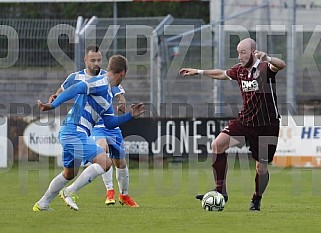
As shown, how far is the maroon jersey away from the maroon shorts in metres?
0.07

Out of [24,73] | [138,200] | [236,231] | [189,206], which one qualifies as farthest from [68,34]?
[236,231]

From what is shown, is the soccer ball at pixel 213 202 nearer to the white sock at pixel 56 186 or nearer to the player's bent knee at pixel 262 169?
the player's bent knee at pixel 262 169

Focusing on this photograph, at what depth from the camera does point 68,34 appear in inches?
863

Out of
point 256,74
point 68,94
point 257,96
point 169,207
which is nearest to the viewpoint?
point 68,94

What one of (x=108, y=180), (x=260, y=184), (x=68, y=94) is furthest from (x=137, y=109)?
(x=108, y=180)

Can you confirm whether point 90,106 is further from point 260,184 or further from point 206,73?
point 260,184

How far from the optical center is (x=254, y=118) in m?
11.5

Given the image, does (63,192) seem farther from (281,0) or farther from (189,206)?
(281,0)

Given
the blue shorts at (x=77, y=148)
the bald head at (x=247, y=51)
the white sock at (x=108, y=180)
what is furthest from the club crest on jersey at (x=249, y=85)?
the white sock at (x=108, y=180)

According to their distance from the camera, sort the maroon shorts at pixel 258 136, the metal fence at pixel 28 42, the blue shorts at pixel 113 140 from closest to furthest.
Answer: the maroon shorts at pixel 258 136, the blue shorts at pixel 113 140, the metal fence at pixel 28 42

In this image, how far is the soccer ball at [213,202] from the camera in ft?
37.1

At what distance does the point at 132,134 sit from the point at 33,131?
2.36m

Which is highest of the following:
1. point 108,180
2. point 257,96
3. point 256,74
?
point 256,74

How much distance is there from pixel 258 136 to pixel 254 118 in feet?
0.84
